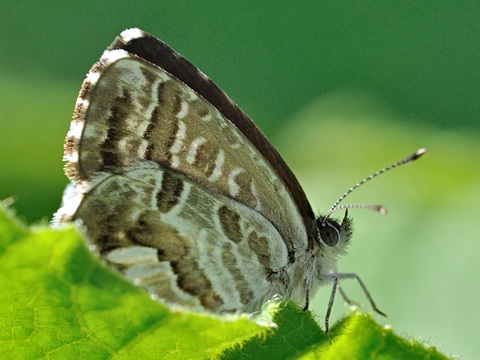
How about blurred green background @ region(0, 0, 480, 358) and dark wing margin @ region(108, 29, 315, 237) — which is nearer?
dark wing margin @ region(108, 29, 315, 237)

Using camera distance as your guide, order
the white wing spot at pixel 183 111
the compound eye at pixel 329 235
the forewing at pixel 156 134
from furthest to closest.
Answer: the compound eye at pixel 329 235 < the white wing spot at pixel 183 111 < the forewing at pixel 156 134

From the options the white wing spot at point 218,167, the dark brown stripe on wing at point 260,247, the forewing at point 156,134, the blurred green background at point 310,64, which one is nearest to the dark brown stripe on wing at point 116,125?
the forewing at point 156,134

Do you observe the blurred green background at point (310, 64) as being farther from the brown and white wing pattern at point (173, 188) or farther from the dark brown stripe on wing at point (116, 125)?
the dark brown stripe on wing at point (116, 125)

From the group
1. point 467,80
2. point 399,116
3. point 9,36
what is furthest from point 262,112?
point 9,36

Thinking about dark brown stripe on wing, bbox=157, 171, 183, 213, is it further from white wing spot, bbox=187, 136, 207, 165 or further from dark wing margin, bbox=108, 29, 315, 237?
dark wing margin, bbox=108, 29, 315, 237

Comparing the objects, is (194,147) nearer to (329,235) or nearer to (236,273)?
(236,273)

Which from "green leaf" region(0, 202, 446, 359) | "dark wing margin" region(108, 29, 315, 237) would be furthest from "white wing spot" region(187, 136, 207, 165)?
"green leaf" region(0, 202, 446, 359)

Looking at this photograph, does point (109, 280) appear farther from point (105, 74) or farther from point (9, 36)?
point (9, 36)

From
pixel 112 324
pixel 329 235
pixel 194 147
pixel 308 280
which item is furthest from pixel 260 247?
pixel 112 324
